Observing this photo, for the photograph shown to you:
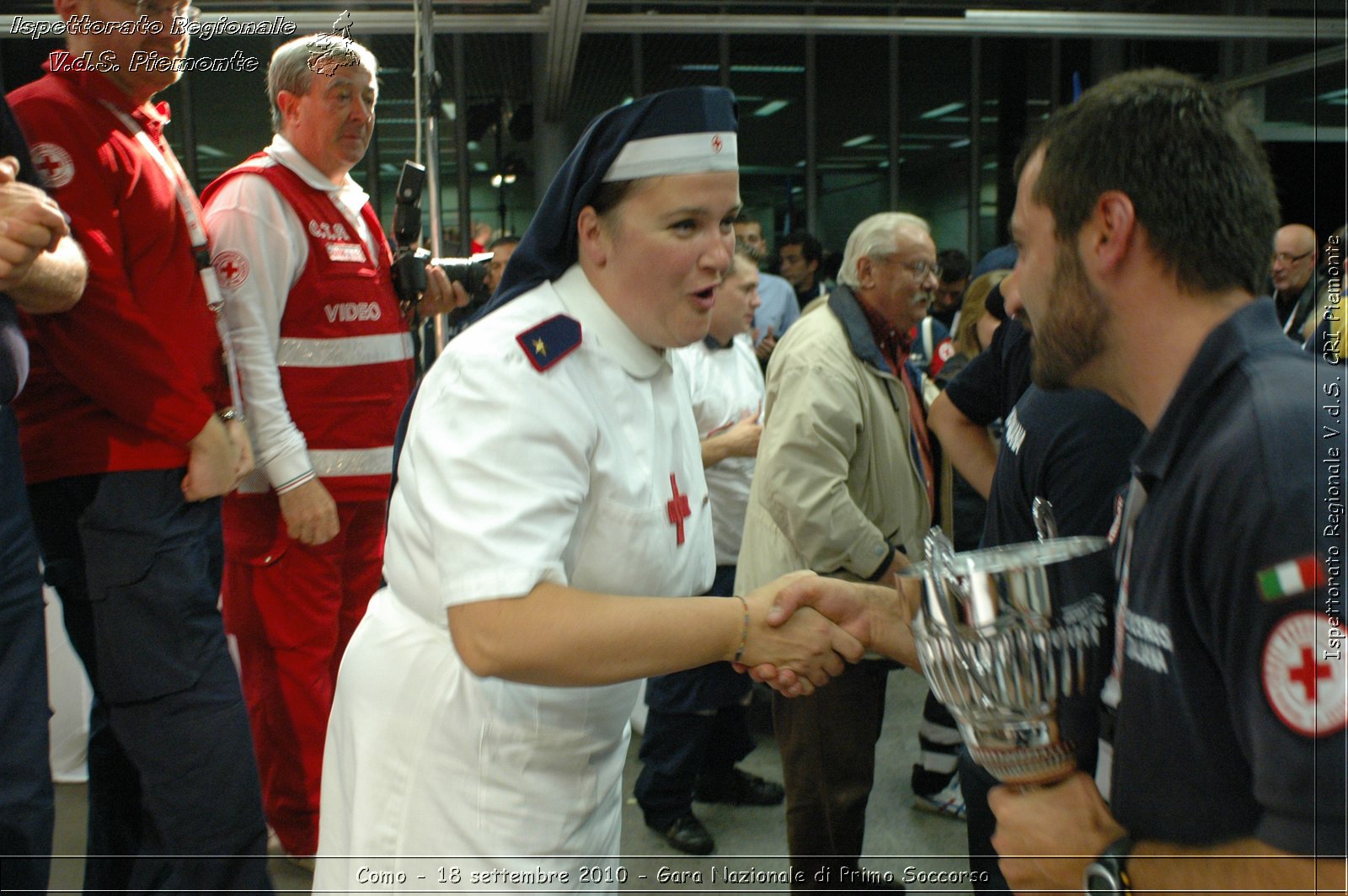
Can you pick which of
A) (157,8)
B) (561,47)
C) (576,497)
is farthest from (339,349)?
(576,497)

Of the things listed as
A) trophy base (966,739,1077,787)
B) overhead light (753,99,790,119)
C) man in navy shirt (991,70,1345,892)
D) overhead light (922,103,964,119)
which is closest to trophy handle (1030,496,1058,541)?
man in navy shirt (991,70,1345,892)

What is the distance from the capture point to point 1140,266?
47.2 inches

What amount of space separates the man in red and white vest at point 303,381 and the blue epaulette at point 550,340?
4.64ft

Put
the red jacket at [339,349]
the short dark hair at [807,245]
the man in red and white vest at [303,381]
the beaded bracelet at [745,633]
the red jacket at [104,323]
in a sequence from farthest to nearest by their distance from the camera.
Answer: the short dark hair at [807,245], the red jacket at [339,349], the man in red and white vest at [303,381], the red jacket at [104,323], the beaded bracelet at [745,633]

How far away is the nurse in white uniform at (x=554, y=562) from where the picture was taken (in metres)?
1.32

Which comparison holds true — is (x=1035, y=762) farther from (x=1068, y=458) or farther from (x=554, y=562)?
(x=1068, y=458)

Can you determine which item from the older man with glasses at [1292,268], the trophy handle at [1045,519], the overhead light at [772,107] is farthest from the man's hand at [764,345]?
the overhead light at [772,107]

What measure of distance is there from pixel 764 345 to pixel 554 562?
4.30 meters

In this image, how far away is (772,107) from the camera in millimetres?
9703

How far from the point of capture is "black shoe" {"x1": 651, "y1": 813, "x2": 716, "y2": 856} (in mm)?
3420

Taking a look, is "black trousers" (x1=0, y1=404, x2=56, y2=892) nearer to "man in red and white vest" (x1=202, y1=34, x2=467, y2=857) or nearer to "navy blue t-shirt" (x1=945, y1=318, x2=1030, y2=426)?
"man in red and white vest" (x1=202, y1=34, x2=467, y2=857)

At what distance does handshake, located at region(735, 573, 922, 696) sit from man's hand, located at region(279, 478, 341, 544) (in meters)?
1.49

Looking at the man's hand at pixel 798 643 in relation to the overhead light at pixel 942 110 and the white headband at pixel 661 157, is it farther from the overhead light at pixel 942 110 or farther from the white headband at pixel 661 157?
the overhead light at pixel 942 110

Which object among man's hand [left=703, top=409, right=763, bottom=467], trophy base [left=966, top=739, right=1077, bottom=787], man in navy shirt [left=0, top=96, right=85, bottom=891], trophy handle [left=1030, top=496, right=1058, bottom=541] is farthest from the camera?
man's hand [left=703, top=409, right=763, bottom=467]
